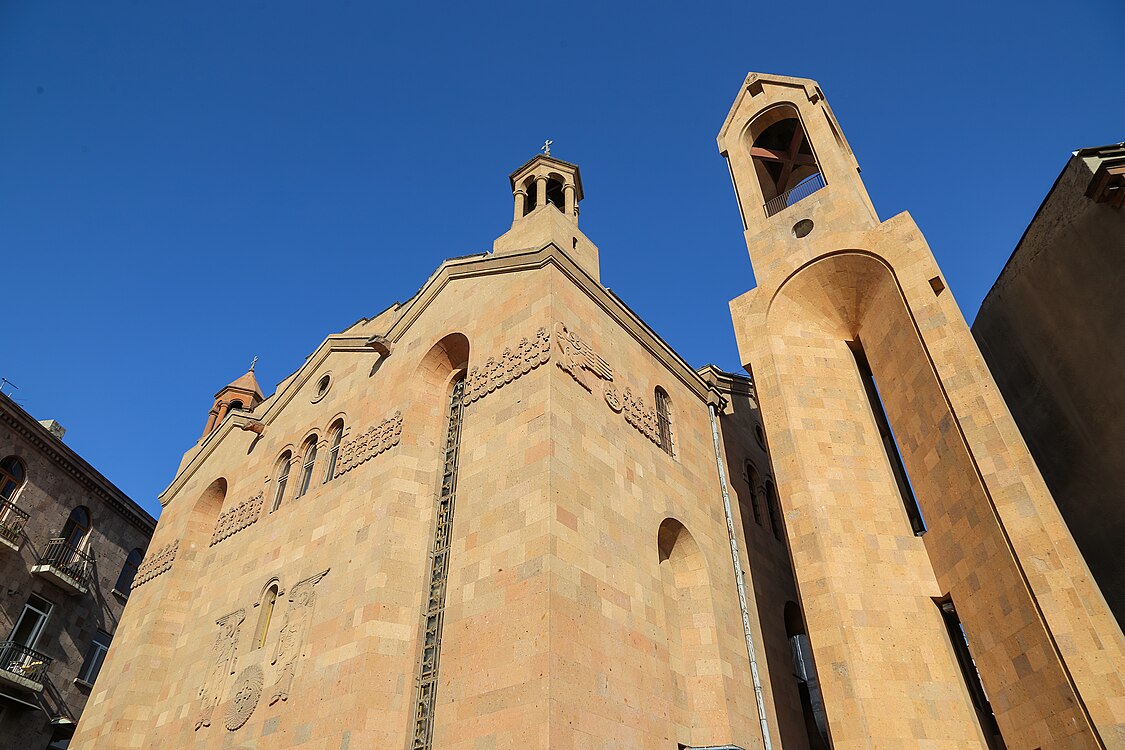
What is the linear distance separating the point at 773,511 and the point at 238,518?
12.2 metres

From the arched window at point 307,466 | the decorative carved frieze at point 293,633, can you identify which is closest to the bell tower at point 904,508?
the decorative carved frieze at point 293,633

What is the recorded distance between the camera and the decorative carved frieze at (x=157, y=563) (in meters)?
17.2

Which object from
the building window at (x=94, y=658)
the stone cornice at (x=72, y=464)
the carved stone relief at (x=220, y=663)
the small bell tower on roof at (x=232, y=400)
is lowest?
the carved stone relief at (x=220, y=663)

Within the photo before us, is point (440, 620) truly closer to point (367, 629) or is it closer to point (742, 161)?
point (367, 629)

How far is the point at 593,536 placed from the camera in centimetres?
1027

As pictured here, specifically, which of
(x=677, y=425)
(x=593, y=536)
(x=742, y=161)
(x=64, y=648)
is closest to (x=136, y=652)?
(x=64, y=648)

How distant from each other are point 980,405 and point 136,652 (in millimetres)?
17448

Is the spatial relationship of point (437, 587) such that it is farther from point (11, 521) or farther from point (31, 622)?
point (31, 622)

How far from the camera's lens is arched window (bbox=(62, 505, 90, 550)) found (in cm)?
2080

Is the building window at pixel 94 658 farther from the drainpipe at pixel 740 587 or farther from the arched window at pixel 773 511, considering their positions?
the arched window at pixel 773 511

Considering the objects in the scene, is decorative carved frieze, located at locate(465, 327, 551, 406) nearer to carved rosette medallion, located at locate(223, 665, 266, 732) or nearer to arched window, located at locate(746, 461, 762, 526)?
carved rosette medallion, located at locate(223, 665, 266, 732)

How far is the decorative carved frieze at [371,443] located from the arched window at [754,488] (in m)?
8.00

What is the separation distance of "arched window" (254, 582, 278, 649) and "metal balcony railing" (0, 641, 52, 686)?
9.25 metres

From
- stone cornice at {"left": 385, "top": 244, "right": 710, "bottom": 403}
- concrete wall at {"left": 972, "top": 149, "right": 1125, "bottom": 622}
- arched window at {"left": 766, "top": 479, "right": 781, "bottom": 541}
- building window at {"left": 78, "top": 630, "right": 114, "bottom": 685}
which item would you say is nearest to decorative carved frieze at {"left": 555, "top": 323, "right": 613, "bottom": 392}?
stone cornice at {"left": 385, "top": 244, "right": 710, "bottom": 403}
